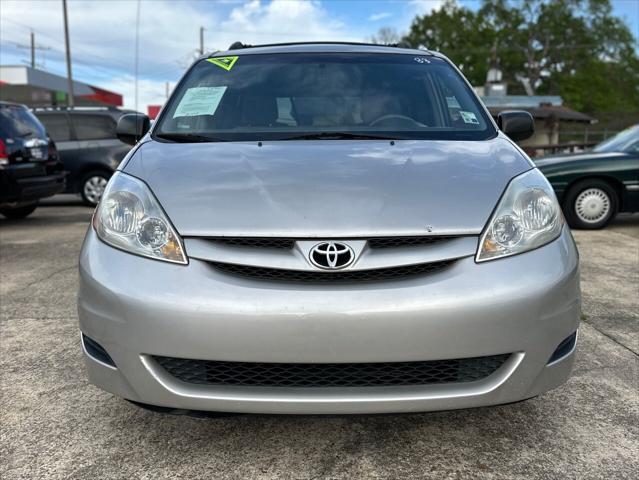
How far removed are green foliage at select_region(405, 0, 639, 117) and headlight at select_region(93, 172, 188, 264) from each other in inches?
2070

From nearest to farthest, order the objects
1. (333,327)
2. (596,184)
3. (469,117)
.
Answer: (333,327) < (469,117) < (596,184)

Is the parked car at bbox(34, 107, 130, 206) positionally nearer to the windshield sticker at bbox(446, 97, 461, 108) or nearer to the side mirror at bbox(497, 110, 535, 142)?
the windshield sticker at bbox(446, 97, 461, 108)

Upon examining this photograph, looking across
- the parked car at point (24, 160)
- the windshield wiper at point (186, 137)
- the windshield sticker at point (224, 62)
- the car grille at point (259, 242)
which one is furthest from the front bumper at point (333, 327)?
the parked car at point (24, 160)

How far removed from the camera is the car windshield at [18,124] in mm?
6834

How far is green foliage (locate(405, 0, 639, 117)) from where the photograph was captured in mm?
51031

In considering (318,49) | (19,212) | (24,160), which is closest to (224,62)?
(318,49)

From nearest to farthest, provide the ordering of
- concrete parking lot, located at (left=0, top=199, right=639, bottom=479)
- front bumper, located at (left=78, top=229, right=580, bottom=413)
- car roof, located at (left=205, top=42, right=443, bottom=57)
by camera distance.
Result: front bumper, located at (left=78, top=229, right=580, bottom=413) < concrete parking lot, located at (left=0, top=199, right=639, bottom=479) < car roof, located at (left=205, top=42, right=443, bottom=57)

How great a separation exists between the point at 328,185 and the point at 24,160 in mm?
6147

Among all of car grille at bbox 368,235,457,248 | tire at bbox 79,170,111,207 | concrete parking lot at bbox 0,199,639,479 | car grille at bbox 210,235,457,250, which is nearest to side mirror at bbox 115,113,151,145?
concrete parking lot at bbox 0,199,639,479

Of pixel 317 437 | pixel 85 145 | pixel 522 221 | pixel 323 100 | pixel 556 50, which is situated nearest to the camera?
pixel 522 221

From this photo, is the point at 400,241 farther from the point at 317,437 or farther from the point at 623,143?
the point at 623,143

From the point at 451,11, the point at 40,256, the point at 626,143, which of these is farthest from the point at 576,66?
the point at 40,256

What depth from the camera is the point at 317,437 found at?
2.14 metres

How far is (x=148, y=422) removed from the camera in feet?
7.44
